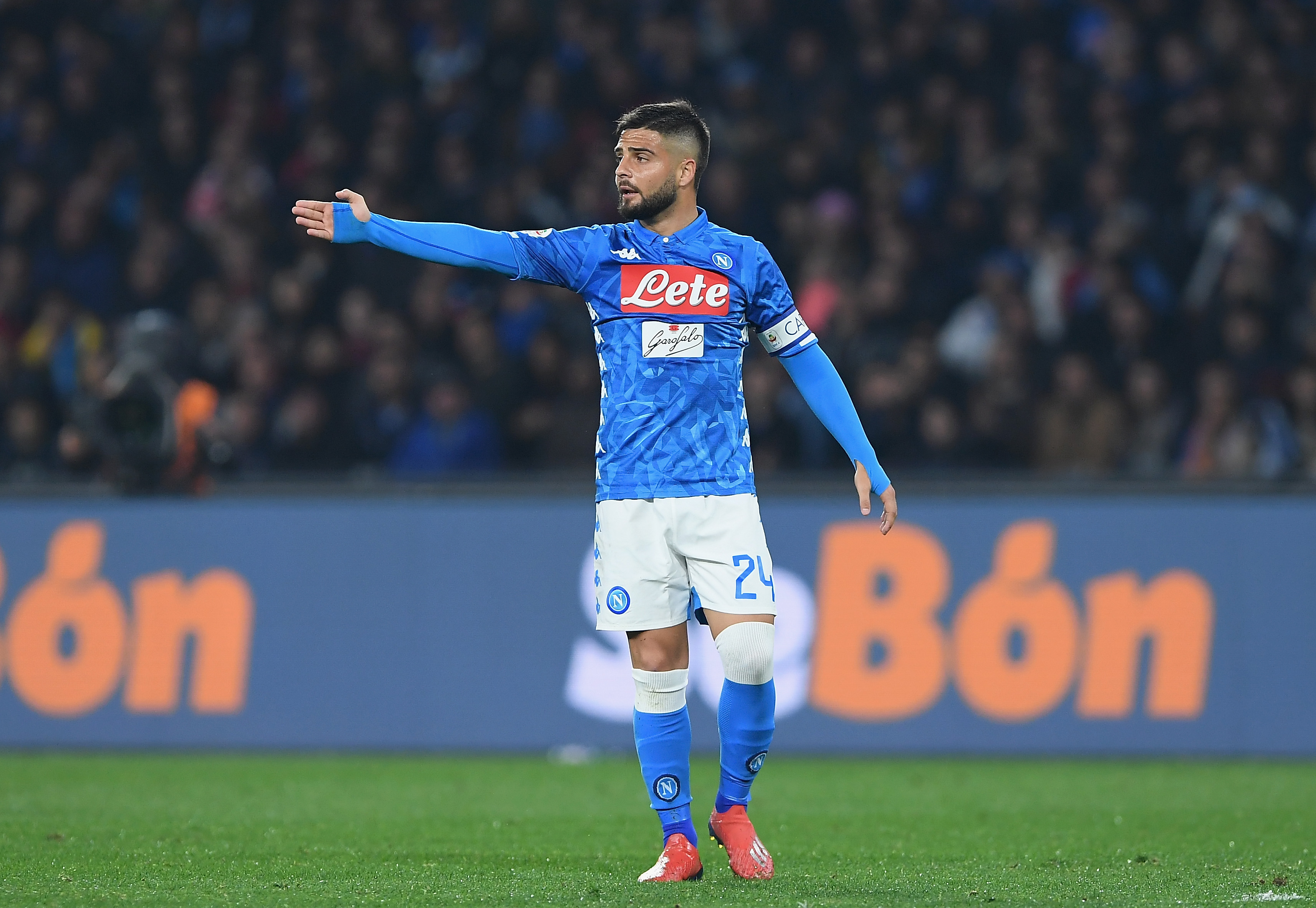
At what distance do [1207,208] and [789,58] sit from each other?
3637mm

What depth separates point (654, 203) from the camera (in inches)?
226

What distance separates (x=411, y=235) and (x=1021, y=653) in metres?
5.45

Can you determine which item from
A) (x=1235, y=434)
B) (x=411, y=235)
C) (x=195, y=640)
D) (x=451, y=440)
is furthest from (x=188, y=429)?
(x=1235, y=434)

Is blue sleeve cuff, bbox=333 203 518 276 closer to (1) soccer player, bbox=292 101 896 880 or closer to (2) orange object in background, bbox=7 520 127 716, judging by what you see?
(1) soccer player, bbox=292 101 896 880

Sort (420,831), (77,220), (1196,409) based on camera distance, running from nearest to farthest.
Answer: (420,831) < (1196,409) < (77,220)

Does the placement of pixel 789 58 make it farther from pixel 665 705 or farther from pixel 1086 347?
pixel 665 705

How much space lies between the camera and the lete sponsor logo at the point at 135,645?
34.1ft

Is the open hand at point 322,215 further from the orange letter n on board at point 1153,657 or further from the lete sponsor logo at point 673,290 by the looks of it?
the orange letter n on board at point 1153,657

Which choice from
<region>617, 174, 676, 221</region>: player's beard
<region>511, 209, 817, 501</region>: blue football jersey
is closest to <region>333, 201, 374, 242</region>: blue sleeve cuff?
<region>511, 209, 817, 501</region>: blue football jersey

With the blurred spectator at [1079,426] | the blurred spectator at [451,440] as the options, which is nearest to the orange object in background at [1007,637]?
the blurred spectator at [1079,426]

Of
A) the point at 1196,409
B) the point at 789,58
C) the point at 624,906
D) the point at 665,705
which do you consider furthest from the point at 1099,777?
the point at 789,58

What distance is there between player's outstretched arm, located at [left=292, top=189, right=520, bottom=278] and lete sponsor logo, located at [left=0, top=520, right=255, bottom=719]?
203 inches

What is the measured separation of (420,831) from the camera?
273 inches

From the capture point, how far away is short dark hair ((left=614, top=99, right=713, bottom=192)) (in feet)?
18.8
